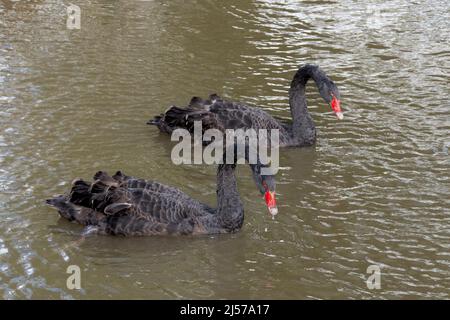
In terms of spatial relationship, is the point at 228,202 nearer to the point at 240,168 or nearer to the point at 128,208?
the point at 128,208

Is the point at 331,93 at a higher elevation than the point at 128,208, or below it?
higher

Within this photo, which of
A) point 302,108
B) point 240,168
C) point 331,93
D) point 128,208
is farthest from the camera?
point 302,108

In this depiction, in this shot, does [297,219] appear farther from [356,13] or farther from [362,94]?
[356,13]

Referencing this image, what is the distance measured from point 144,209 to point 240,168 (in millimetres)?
1866

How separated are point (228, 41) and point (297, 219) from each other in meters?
5.85

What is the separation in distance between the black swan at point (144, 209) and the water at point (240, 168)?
0.13 m

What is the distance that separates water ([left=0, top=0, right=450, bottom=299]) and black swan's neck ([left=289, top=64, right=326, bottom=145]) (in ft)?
0.57

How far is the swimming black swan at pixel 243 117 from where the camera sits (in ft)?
31.6

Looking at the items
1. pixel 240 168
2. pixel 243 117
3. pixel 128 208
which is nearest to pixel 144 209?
pixel 128 208

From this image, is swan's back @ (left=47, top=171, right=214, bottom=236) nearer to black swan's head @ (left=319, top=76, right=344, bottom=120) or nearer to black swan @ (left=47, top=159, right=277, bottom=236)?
black swan @ (left=47, top=159, right=277, bottom=236)

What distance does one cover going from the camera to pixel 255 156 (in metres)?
7.24

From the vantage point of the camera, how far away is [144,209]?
7445 mm

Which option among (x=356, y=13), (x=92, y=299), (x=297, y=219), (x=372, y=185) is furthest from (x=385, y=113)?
(x=92, y=299)

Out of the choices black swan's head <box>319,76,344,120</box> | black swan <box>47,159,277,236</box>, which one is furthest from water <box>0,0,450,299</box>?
black swan's head <box>319,76,344,120</box>
